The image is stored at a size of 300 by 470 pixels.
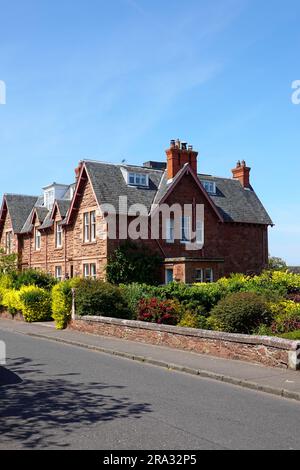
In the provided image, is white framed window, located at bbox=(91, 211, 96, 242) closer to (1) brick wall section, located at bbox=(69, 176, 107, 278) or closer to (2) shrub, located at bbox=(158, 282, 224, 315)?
(1) brick wall section, located at bbox=(69, 176, 107, 278)

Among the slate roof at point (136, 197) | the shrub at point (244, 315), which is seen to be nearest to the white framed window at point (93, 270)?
the slate roof at point (136, 197)

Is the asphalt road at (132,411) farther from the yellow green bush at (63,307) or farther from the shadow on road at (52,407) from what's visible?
the yellow green bush at (63,307)

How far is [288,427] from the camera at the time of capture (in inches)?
295

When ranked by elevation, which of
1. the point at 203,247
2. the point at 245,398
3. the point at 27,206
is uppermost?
the point at 27,206

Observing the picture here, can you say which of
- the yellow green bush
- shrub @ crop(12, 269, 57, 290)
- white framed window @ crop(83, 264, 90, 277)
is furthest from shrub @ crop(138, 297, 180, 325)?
white framed window @ crop(83, 264, 90, 277)

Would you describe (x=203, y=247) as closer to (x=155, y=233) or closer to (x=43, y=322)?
(x=155, y=233)

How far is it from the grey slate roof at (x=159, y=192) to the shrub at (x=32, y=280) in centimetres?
573

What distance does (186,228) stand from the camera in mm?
35625

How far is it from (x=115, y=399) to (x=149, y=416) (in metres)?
1.29

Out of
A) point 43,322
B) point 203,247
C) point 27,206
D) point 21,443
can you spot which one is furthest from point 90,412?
point 27,206

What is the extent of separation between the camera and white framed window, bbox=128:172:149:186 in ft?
116

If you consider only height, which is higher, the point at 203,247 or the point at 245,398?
the point at 203,247

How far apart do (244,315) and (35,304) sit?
13.5 m
